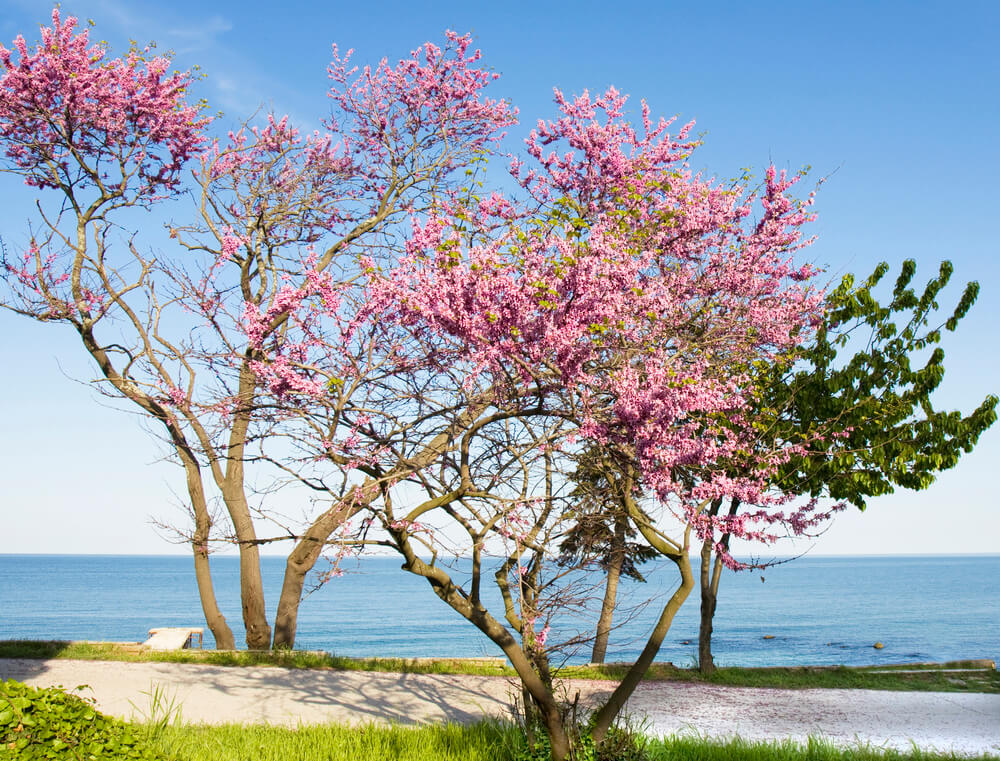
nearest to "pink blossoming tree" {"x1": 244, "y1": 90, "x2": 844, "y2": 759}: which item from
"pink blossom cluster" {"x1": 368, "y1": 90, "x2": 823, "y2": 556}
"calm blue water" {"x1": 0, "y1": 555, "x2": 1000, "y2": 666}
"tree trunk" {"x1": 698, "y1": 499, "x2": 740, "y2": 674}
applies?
"pink blossom cluster" {"x1": 368, "y1": 90, "x2": 823, "y2": 556}

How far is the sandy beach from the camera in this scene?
10.1 m

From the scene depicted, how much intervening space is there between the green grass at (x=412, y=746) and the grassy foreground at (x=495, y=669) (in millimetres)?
5419

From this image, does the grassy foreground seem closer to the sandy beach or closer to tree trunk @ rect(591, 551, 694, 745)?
the sandy beach

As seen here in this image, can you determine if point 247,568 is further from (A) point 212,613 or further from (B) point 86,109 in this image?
(B) point 86,109

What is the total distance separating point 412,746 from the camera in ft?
26.6

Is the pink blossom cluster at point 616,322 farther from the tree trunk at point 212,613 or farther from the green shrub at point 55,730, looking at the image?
the tree trunk at point 212,613

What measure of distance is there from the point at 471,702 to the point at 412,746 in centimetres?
366

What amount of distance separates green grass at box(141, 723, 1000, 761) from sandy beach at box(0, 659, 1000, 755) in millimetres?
616

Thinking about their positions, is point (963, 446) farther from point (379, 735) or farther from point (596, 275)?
point (379, 735)

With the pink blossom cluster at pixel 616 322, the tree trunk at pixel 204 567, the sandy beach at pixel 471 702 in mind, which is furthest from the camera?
the tree trunk at pixel 204 567

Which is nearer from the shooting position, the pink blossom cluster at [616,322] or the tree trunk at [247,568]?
the pink blossom cluster at [616,322]

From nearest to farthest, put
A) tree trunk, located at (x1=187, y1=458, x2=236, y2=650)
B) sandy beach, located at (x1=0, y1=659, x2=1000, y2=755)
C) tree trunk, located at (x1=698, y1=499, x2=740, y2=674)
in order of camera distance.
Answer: sandy beach, located at (x1=0, y1=659, x2=1000, y2=755)
tree trunk, located at (x1=698, y1=499, x2=740, y2=674)
tree trunk, located at (x1=187, y1=458, x2=236, y2=650)

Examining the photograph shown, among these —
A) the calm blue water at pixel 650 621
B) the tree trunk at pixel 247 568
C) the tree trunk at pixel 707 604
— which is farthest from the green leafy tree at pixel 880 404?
the calm blue water at pixel 650 621

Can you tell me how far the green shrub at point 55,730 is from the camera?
5.21 metres
